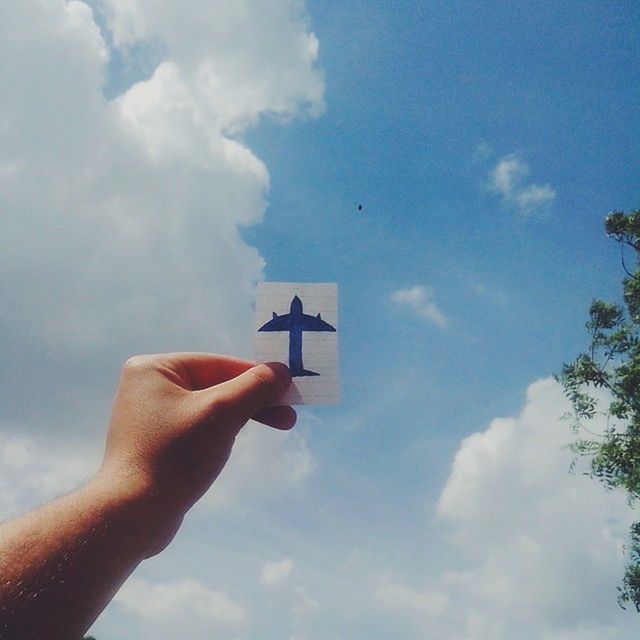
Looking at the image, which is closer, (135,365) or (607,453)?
(135,365)

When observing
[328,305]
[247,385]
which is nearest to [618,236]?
[328,305]

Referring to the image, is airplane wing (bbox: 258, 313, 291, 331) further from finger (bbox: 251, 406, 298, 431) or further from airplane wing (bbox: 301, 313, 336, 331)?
finger (bbox: 251, 406, 298, 431)

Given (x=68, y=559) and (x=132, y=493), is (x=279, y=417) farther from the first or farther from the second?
(x=68, y=559)

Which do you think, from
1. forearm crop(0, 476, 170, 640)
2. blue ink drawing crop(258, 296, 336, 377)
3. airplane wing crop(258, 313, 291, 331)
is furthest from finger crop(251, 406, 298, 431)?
forearm crop(0, 476, 170, 640)

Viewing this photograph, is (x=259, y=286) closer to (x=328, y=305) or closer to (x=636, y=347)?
(x=328, y=305)

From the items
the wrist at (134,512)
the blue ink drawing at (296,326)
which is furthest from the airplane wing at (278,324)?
the wrist at (134,512)

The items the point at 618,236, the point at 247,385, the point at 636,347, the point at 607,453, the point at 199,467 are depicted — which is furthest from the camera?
the point at 618,236
